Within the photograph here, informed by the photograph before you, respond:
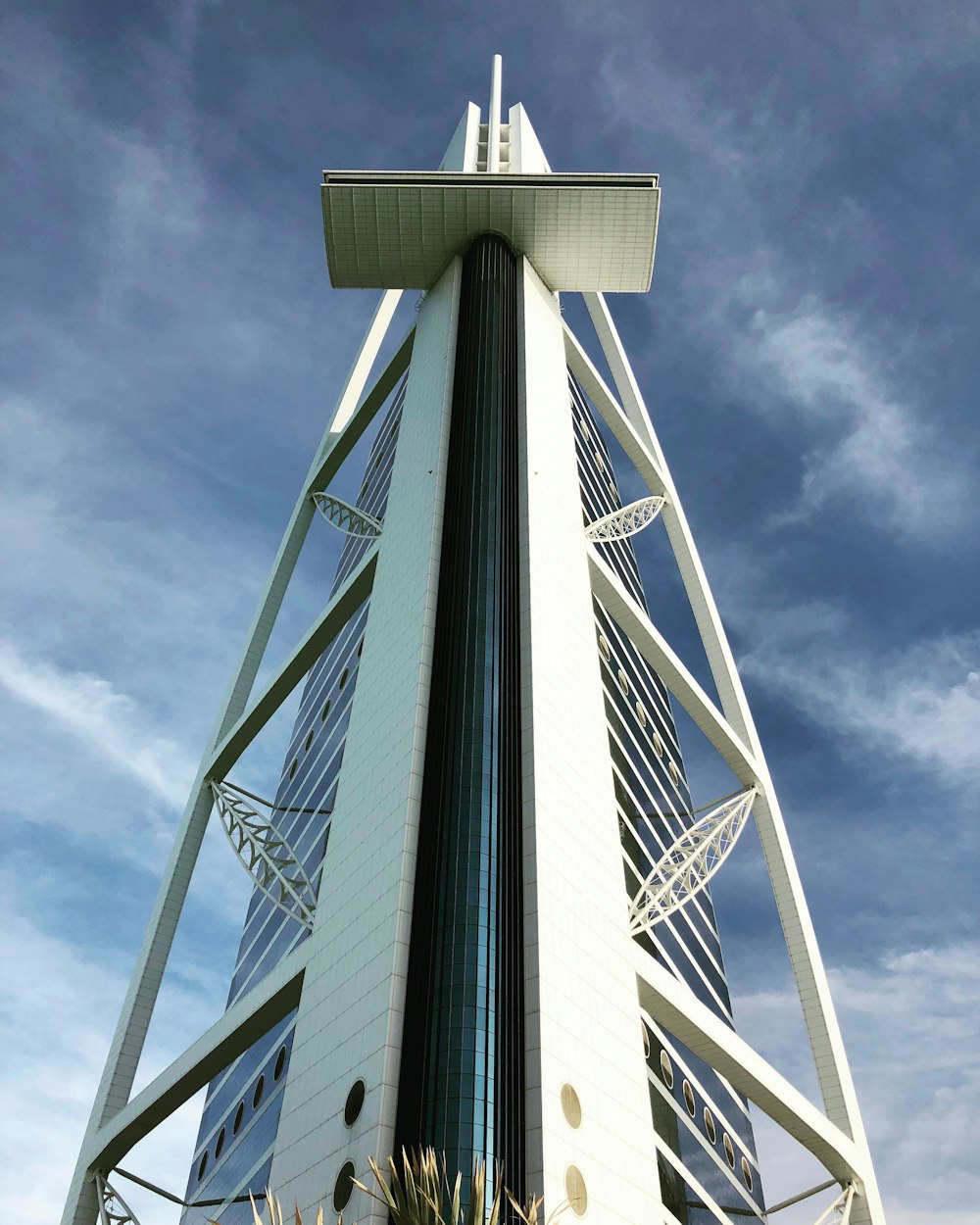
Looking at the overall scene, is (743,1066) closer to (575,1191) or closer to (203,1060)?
(575,1191)

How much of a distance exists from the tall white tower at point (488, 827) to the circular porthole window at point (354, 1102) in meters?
0.06

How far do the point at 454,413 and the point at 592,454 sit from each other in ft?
76.5

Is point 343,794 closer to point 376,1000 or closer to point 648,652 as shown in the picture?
point 376,1000

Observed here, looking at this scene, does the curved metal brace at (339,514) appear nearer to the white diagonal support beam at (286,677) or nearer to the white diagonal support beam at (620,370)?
the white diagonal support beam at (286,677)

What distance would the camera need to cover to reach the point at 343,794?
2892cm

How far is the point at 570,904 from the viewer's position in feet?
79.2

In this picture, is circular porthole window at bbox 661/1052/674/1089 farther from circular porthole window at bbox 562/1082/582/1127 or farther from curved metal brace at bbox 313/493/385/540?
curved metal brace at bbox 313/493/385/540

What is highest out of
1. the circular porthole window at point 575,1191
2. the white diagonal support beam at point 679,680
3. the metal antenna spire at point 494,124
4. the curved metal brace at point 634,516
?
the metal antenna spire at point 494,124

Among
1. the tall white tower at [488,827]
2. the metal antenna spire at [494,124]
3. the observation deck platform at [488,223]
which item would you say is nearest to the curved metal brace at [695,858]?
the tall white tower at [488,827]

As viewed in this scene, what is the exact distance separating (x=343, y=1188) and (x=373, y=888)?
6.41 meters

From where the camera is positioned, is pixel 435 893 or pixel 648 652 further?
pixel 648 652

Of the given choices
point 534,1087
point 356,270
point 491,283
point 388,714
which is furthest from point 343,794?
point 356,270

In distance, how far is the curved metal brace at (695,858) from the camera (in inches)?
1106

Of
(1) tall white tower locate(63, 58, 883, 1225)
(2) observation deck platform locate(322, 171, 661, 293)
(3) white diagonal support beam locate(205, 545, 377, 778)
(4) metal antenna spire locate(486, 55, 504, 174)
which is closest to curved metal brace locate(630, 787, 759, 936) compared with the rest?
(1) tall white tower locate(63, 58, 883, 1225)
